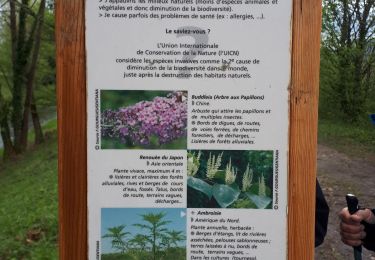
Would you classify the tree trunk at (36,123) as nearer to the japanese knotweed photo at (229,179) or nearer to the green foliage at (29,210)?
the green foliage at (29,210)

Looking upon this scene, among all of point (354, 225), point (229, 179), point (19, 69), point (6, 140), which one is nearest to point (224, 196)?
point (229, 179)

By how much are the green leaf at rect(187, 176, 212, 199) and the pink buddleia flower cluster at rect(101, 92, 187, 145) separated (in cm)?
18

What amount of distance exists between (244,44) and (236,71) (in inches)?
4.3

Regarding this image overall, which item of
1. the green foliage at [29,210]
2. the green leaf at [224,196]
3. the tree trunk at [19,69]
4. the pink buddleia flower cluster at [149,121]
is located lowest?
the green foliage at [29,210]

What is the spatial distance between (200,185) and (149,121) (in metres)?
0.33

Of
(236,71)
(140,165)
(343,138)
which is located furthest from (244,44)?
(343,138)

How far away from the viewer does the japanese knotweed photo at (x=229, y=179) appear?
193 cm

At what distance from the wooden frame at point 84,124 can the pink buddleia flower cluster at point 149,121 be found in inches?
4.9

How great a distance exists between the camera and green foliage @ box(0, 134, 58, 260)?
693 centimetres

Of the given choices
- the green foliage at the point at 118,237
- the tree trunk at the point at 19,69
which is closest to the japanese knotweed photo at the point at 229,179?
the green foliage at the point at 118,237

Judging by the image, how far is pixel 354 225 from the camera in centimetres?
245

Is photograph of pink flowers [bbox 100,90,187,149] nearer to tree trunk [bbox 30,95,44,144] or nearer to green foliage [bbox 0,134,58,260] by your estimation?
green foliage [bbox 0,134,58,260]

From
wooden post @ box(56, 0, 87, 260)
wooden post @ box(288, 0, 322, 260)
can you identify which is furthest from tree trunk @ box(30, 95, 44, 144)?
wooden post @ box(288, 0, 322, 260)

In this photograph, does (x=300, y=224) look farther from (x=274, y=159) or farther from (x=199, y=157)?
(x=199, y=157)
